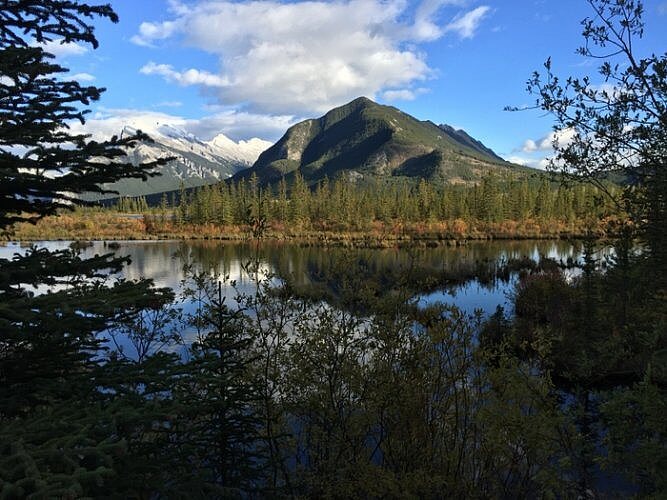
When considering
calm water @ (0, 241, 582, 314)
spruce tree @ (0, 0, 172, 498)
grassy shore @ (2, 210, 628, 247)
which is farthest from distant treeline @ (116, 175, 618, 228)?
spruce tree @ (0, 0, 172, 498)

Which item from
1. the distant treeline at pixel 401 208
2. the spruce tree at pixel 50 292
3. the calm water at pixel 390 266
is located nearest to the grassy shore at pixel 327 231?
the distant treeline at pixel 401 208

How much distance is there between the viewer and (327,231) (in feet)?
297

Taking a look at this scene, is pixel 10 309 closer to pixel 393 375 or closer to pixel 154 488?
pixel 154 488

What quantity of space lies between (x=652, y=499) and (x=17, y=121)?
7518 mm

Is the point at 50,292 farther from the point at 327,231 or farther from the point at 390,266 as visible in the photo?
the point at 327,231

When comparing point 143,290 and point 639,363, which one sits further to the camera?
point 639,363

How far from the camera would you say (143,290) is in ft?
16.6

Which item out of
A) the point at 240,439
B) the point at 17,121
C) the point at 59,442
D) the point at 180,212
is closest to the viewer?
the point at 59,442

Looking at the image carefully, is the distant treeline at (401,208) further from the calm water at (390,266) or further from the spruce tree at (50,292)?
the spruce tree at (50,292)

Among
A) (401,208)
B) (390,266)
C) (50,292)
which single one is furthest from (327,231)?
(50,292)

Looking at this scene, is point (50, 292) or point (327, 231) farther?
point (327, 231)

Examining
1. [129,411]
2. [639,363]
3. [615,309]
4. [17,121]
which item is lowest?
[639,363]

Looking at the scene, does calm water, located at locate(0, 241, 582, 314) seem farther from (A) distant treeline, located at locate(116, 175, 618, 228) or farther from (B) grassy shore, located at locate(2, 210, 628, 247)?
(A) distant treeline, located at locate(116, 175, 618, 228)

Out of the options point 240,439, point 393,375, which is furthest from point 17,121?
point 393,375
